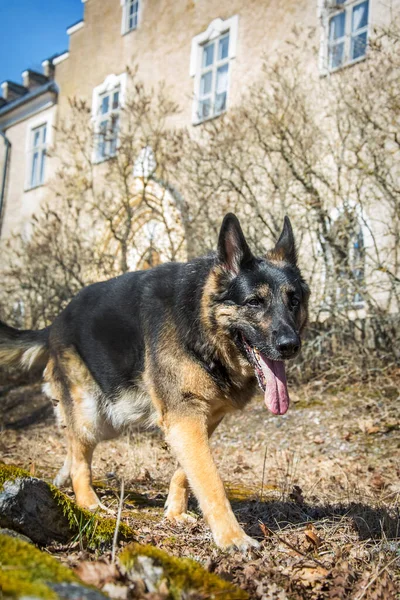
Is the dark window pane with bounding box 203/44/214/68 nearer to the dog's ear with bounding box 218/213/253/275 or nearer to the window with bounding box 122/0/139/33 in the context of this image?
the window with bounding box 122/0/139/33

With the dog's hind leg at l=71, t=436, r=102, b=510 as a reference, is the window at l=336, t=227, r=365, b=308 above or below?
above

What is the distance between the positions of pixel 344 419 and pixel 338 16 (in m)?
8.68

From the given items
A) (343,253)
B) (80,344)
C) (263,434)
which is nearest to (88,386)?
(80,344)

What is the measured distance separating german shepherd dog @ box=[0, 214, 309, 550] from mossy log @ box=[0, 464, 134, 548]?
0.73 metres

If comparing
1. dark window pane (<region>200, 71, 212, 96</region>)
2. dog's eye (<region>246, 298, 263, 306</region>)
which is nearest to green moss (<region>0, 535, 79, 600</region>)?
dog's eye (<region>246, 298, 263, 306</region>)

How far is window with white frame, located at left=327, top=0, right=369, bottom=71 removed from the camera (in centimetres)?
1190

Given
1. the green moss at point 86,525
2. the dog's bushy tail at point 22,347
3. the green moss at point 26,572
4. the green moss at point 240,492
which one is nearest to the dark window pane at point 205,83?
the dog's bushy tail at point 22,347

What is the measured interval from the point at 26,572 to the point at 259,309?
2476 mm

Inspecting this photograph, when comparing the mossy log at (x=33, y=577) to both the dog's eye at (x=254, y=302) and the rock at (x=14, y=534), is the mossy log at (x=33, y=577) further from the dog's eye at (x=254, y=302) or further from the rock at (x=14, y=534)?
the dog's eye at (x=254, y=302)

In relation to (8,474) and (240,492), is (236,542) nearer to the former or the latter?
(8,474)

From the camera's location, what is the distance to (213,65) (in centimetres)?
1612

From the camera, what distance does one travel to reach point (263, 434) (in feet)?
27.7

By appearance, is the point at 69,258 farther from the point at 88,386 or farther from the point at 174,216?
the point at 88,386

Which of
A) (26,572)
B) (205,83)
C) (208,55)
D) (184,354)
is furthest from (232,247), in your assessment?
(208,55)
